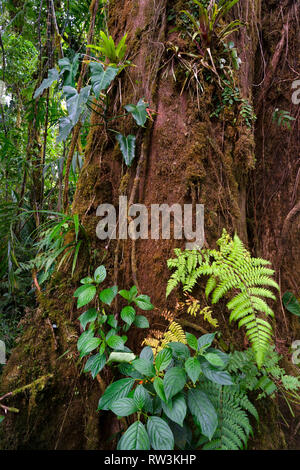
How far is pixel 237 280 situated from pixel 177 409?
1.99 ft

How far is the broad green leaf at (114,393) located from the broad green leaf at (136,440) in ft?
0.43

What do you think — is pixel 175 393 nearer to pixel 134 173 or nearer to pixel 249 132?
pixel 134 173

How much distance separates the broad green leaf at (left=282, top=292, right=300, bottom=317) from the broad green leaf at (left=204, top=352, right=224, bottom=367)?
1.16 metres

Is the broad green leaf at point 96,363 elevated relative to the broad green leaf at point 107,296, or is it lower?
lower

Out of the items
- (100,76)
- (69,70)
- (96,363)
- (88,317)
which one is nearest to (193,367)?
(96,363)

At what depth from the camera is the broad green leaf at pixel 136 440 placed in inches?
36.2

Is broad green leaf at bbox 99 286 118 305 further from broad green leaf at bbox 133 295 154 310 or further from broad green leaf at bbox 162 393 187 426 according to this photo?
broad green leaf at bbox 162 393 187 426

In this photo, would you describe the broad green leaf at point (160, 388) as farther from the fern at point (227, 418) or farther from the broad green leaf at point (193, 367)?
the fern at point (227, 418)

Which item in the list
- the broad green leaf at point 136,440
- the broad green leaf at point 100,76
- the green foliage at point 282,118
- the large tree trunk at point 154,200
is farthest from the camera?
the green foliage at point 282,118

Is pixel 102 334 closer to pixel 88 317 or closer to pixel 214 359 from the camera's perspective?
pixel 88 317

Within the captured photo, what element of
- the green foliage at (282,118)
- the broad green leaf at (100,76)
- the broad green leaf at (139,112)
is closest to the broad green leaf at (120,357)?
the broad green leaf at (139,112)

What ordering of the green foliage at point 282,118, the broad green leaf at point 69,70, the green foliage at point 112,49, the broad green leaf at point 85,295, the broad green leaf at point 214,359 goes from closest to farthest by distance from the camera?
the broad green leaf at point 214,359
the broad green leaf at point 85,295
the green foliage at point 112,49
the broad green leaf at point 69,70
the green foliage at point 282,118

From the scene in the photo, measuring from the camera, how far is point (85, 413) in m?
1.39

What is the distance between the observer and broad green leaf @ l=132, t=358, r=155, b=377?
1041 millimetres
